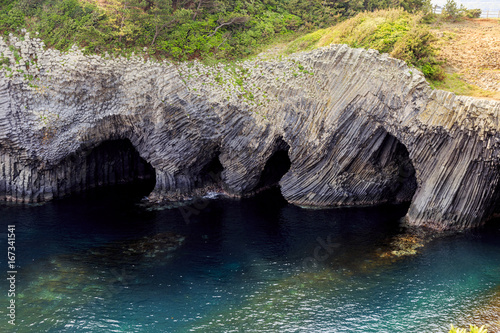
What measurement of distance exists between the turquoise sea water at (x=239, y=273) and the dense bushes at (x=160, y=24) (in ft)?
43.5

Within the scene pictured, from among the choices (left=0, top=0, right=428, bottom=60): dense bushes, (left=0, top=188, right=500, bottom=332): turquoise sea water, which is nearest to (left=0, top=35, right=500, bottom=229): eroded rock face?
(left=0, top=0, right=428, bottom=60): dense bushes

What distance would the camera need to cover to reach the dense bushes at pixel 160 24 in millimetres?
33688

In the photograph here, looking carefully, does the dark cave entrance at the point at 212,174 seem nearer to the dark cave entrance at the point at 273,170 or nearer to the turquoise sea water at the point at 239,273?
the dark cave entrance at the point at 273,170

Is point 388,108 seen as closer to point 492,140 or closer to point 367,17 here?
point 492,140

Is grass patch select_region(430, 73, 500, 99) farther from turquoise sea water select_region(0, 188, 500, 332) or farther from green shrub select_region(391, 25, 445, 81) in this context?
turquoise sea water select_region(0, 188, 500, 332)

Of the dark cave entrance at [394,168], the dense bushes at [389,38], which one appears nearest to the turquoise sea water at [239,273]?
the dark cave entrance at [394,168]

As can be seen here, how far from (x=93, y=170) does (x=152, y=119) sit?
27.3 feet

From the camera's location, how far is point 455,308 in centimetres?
2000

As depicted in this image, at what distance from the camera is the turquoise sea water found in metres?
19.3

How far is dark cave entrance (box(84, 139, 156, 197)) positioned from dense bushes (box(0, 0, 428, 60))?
8.93 m

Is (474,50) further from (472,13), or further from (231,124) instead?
(231,124)

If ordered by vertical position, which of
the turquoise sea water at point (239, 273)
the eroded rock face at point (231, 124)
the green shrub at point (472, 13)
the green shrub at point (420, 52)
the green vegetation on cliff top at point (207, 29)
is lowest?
the turquoise sea water at point (239, 273)

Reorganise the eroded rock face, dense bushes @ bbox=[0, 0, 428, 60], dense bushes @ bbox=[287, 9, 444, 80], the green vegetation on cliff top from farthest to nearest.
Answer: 1. dense bushes @ bbox=[0, 0, 428, 60]
2. the green vegetation on cliff top
3. dense bushes @ bbox=[287, 9, 444, 80]
4. the eroded rock face

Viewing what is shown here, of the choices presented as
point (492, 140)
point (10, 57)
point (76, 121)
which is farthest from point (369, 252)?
point (10, 57)
